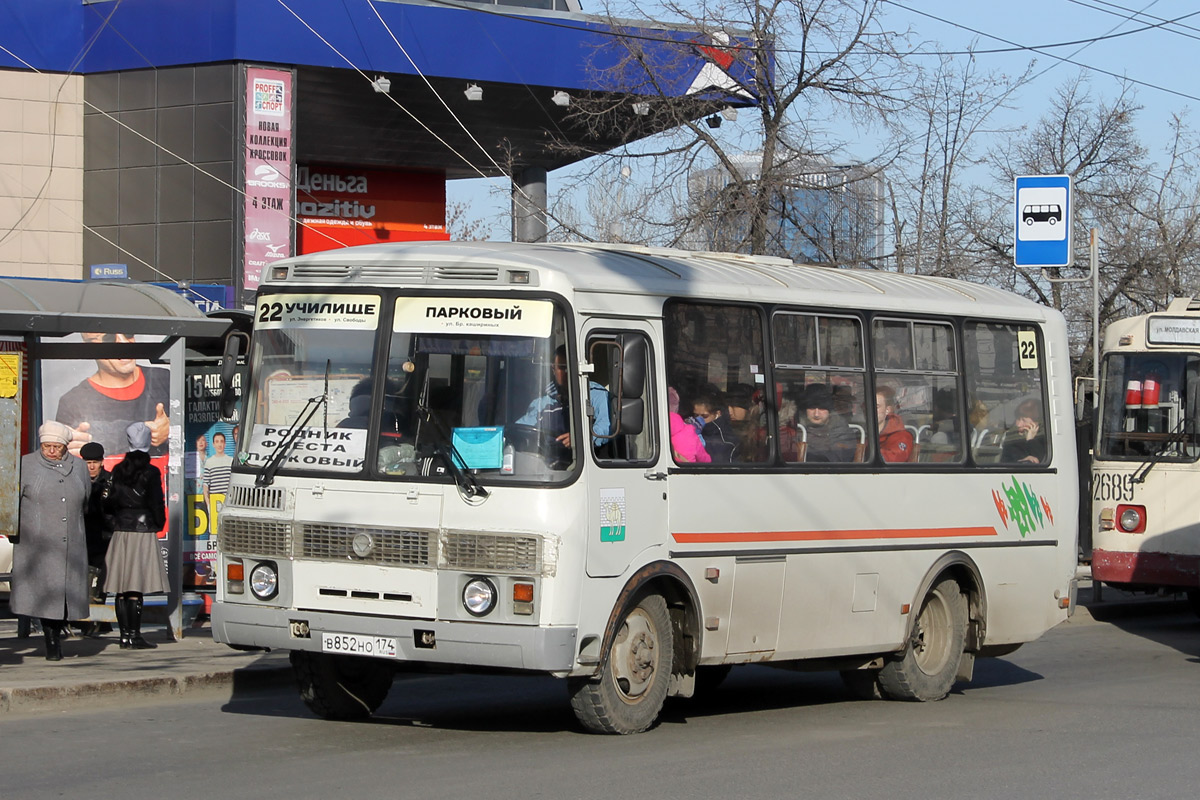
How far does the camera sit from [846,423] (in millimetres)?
10812

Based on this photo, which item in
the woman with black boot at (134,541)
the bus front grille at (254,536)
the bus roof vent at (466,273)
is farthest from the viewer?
the woman with black boot at (134,541)

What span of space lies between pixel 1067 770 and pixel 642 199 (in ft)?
49.3

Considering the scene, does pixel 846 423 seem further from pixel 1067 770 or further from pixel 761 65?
pixel 761 65

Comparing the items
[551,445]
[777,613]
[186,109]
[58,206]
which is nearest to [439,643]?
[551,445]

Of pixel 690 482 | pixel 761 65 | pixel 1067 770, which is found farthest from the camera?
pixel 761 65

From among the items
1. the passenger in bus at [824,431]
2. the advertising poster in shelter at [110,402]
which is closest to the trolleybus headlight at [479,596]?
the passenger in bus at [824,431]

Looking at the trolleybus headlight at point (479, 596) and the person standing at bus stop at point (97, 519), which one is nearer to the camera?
the trolleybus headlight at point (479, 596)

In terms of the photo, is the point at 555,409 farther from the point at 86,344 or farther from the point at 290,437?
the point at 86,344

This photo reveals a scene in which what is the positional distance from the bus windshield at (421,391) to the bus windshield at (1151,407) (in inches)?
394

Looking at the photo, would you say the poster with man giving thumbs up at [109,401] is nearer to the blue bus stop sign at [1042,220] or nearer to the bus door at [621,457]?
the bus door at [621,457]

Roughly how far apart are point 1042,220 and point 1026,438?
721 centimetres

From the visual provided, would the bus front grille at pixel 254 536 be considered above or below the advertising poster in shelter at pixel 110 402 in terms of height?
below

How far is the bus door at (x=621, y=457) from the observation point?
8.87m

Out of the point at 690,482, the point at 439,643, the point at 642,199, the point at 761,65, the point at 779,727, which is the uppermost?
the point at 761,65
